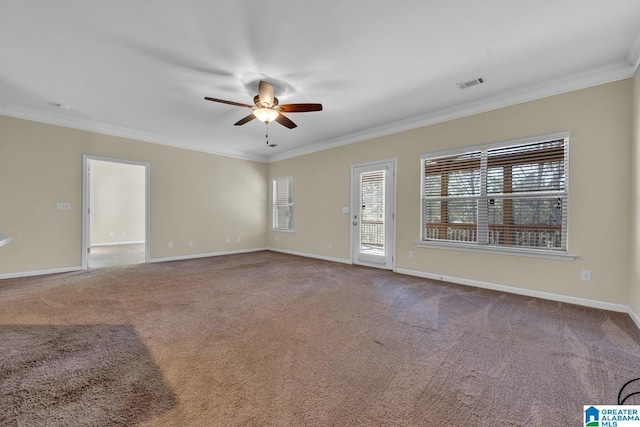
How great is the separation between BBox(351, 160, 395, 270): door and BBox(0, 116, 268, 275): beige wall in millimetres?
3180

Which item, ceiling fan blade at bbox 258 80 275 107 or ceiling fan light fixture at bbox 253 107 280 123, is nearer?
ceiling fan blade at bbox 258 80 275 107

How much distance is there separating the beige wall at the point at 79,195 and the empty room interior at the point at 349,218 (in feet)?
0.11

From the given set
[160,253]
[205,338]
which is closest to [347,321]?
[205,338]

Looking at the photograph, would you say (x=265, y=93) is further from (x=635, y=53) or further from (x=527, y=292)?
(x=527, y=292)

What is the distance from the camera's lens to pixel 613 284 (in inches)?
114

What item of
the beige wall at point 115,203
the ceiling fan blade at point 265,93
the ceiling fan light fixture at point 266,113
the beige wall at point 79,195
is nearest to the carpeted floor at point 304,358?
the beige wall at point 79,195

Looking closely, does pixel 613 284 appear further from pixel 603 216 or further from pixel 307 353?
pixel 307 353

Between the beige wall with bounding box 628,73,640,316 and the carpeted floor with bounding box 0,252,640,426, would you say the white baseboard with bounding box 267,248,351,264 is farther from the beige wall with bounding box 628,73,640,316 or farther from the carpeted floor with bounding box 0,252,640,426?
the beige wall with bounding box 628,73,640,316

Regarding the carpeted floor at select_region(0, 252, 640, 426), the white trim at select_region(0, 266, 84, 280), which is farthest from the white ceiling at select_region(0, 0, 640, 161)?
the carpeted floor at select_region(0, 252, 640, 426)

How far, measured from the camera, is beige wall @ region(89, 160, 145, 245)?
8078 millimetres

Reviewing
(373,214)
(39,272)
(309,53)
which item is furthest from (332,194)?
(39,272)

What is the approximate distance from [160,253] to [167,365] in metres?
4.46

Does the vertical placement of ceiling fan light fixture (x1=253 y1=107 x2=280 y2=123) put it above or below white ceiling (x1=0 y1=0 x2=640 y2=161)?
below
